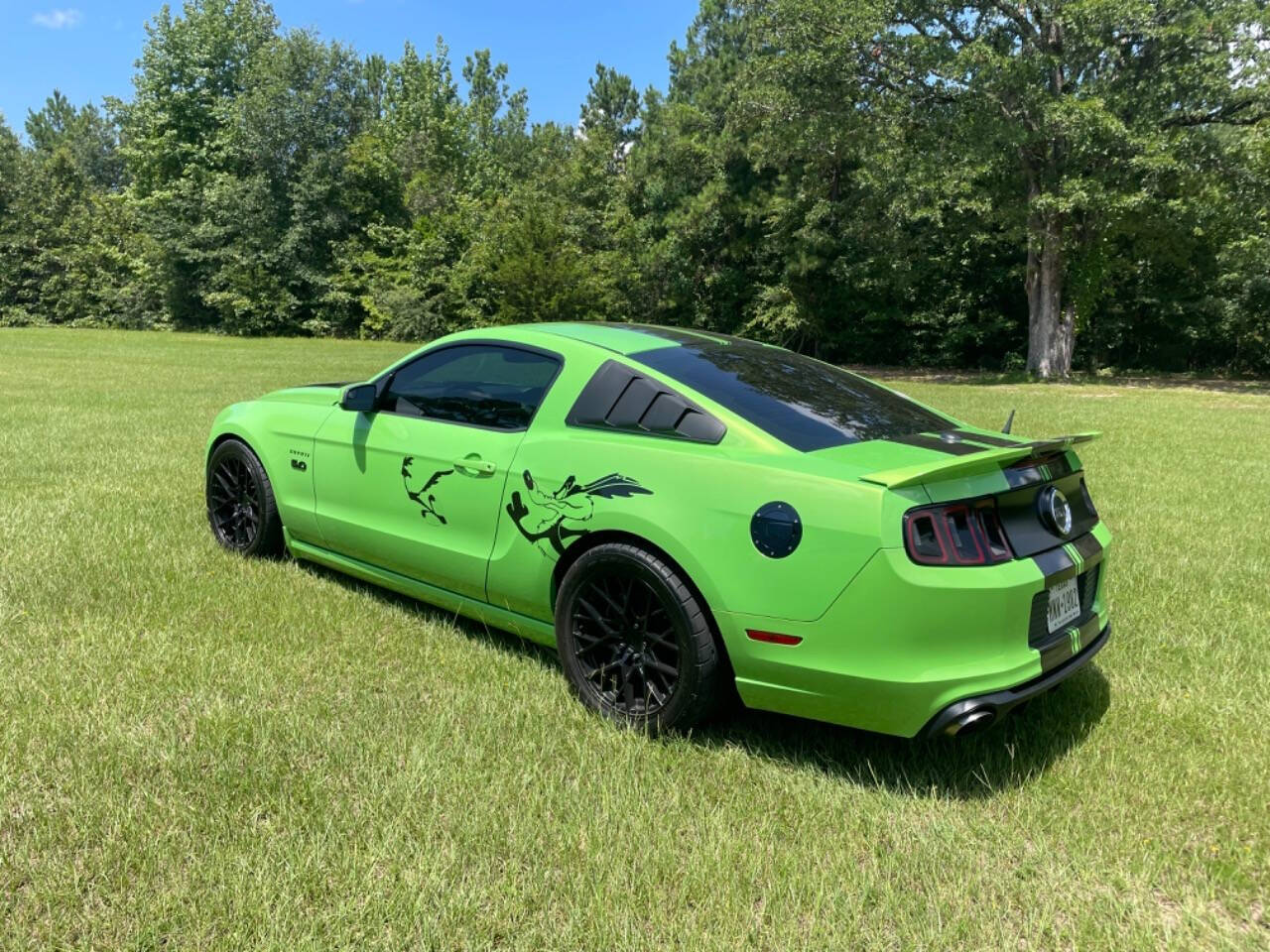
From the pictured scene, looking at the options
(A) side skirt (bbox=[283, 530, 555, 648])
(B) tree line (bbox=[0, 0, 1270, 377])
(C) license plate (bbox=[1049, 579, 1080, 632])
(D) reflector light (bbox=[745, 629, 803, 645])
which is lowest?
(A) side skirt (bbox=[283, 530, 555, 648])

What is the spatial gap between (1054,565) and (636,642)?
56.1 inches

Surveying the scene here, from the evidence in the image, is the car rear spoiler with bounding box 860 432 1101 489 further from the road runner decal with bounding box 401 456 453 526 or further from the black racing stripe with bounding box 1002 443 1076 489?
the road runner decal with bounding box 401 456 453 526

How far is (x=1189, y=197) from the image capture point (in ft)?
67.1

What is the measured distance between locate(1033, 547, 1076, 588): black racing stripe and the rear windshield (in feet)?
2.30

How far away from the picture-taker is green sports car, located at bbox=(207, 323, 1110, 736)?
2.55 meters

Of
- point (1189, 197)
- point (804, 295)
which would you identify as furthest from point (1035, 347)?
point (804, 295)

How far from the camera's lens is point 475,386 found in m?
3.94

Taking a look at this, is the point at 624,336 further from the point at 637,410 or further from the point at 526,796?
the point at 526,796

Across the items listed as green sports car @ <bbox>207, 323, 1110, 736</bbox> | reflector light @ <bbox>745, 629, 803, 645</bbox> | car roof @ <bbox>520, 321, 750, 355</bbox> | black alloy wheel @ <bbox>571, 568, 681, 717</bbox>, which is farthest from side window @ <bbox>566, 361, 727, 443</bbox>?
reflector light @ <bbox>745, 629, 803, 645</bbox>

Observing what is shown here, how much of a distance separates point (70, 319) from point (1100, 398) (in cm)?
5235

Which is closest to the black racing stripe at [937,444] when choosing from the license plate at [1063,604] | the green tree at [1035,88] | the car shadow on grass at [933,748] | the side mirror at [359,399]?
the license plate at [1063,604]

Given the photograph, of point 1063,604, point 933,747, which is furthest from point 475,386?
point 1063,604

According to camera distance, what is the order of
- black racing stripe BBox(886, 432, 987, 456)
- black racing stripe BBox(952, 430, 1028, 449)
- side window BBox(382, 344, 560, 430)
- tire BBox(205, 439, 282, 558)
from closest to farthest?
black racing stripe BBox(886, 432, 987, 456)
black racing stripe BBox(952, 430, 1028, 449)
side window BBox(382, 344, 560, 430)
tire BBox(205, 439, 282, 558)

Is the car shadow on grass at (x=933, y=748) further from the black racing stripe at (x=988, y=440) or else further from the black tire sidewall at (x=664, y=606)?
the black racing stripe at (x=988, y=440)
